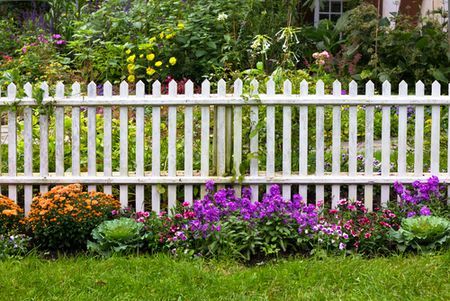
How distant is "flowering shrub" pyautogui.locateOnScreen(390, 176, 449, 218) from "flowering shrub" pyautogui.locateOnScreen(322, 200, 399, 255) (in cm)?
13

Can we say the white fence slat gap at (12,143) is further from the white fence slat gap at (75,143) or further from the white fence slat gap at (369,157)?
the white fence slat gap at (369,157)

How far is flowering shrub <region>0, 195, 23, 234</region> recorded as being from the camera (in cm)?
545

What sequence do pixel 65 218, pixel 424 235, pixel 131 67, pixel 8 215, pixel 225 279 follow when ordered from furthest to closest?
pixel 131 67 < pixel 8 215 < pixel 65 218 < pixel 424 235 < pixel 225 279

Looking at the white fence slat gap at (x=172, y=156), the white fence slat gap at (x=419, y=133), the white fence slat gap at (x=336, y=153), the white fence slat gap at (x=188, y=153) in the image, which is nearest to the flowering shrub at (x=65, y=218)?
the white fence slat gap at (x=172, y=156)

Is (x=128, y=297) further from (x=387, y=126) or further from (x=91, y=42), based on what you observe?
(x=91, y=42)

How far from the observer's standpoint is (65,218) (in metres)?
5.30

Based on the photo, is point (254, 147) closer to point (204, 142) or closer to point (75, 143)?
point (204, 142)

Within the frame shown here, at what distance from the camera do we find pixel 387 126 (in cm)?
588

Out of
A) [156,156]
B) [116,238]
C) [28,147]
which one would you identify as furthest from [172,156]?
[28,147]

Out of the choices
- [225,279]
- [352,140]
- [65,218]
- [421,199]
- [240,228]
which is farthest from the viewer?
[352,140]

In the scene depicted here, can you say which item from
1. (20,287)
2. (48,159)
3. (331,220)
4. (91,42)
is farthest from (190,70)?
(20,287)

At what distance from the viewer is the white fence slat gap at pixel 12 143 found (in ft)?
19.2

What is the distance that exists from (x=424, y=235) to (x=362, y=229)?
41 cm

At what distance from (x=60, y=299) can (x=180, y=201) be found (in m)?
1.84
